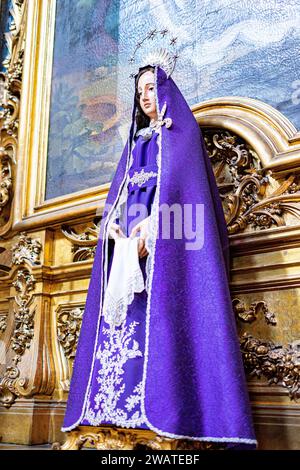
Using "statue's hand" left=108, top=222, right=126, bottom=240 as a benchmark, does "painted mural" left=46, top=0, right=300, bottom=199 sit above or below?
above

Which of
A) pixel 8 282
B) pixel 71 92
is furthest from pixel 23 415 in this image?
pixel 71 92

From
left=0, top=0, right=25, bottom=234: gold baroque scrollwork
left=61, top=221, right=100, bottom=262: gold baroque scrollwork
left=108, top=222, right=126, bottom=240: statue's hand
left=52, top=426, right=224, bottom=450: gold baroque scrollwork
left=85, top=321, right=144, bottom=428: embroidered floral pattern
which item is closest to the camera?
left=52, top=426, right=224, bottom=450: gold baroque scrollwork

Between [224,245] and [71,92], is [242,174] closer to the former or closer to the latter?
[224,245]

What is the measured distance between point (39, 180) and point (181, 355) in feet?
8.12

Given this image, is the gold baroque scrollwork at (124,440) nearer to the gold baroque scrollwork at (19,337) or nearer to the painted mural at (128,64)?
the gold baroque scrollwork at (19,337)

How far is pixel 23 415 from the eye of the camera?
11.7ft

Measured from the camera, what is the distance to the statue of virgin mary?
221cm

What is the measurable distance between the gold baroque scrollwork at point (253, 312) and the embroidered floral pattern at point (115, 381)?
651 mm

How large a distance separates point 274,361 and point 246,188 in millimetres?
954

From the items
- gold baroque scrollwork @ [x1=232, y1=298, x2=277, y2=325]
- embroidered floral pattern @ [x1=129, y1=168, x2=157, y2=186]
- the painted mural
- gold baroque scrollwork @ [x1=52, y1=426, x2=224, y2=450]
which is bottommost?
gold baroque scrollwork @ [x1=52, y1=426, x2=224, y2=450]

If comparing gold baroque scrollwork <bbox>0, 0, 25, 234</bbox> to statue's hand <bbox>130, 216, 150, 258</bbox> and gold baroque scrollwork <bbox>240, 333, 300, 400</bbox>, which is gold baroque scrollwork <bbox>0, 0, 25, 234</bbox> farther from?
gold baroque scrollwork <bbox>240, 333, 300, 400</bbox>

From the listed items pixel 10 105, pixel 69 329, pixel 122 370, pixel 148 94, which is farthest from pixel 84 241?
pixel 10 105

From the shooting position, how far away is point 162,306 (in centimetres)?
236

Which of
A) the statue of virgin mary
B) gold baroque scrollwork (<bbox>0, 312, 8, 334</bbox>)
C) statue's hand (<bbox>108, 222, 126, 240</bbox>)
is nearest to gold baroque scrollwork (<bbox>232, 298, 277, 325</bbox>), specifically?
the statue of virgin mary
